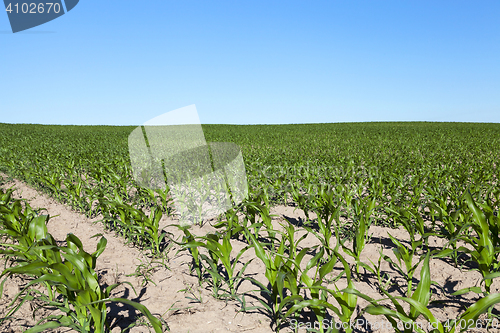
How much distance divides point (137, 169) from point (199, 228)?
2551mm

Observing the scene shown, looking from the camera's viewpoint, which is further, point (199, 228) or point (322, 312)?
point (199, 228)

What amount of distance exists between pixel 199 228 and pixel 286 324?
7.95 feet

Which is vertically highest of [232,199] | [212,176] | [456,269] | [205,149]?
[205,149]

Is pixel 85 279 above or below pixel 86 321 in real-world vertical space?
above

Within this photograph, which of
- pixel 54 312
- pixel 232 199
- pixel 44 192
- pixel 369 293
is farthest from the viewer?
pixel 44 192

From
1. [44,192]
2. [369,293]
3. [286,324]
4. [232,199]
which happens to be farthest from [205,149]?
[44,192]

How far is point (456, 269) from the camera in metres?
3.12

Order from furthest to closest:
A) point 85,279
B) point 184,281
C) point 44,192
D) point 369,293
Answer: point 44,192
point 184,281
point 369,293
point 85,279

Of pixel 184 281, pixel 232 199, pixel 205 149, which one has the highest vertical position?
pixel 205 149

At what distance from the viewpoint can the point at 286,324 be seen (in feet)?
7.45

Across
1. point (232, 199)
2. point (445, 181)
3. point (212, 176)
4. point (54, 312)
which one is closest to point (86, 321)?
point (54, 312)

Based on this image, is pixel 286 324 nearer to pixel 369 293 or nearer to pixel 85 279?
pixel 369 293

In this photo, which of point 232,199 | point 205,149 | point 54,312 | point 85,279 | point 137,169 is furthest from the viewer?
point 137,169

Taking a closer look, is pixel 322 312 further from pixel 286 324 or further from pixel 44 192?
pixel 44 192
